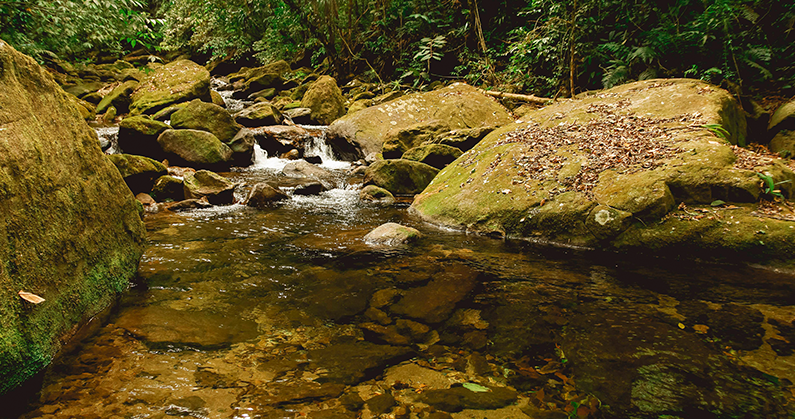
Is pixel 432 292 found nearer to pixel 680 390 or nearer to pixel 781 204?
pixel 680 390

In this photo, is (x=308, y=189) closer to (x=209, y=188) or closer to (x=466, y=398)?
(x=209, y=188)

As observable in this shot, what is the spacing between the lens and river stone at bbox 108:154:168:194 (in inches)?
298

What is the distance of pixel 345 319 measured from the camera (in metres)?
3.42

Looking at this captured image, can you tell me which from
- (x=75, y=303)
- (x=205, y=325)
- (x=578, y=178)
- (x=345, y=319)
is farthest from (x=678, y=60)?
(x=75, y=303)

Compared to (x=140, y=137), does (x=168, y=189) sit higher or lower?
lower

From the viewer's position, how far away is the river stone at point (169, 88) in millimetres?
14148

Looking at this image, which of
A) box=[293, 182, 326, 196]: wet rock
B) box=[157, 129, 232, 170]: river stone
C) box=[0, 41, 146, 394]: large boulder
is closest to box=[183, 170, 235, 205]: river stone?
A: box=[293, 182, 326, 196]: wet rock

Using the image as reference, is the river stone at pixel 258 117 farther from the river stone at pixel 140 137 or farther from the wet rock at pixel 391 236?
the wet rock at pixel 391 236

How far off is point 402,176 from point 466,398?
7.05 metres

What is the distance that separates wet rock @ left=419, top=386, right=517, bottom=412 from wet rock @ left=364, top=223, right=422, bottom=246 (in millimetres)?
3210

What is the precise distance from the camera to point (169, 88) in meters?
14.8

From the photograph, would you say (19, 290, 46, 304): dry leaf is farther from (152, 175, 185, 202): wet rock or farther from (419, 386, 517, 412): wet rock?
(152, 175, 185, 202): wet rock

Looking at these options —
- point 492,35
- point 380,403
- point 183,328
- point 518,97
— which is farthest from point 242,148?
point 492,35

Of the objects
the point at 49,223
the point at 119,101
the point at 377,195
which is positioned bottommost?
the point at 377,195
